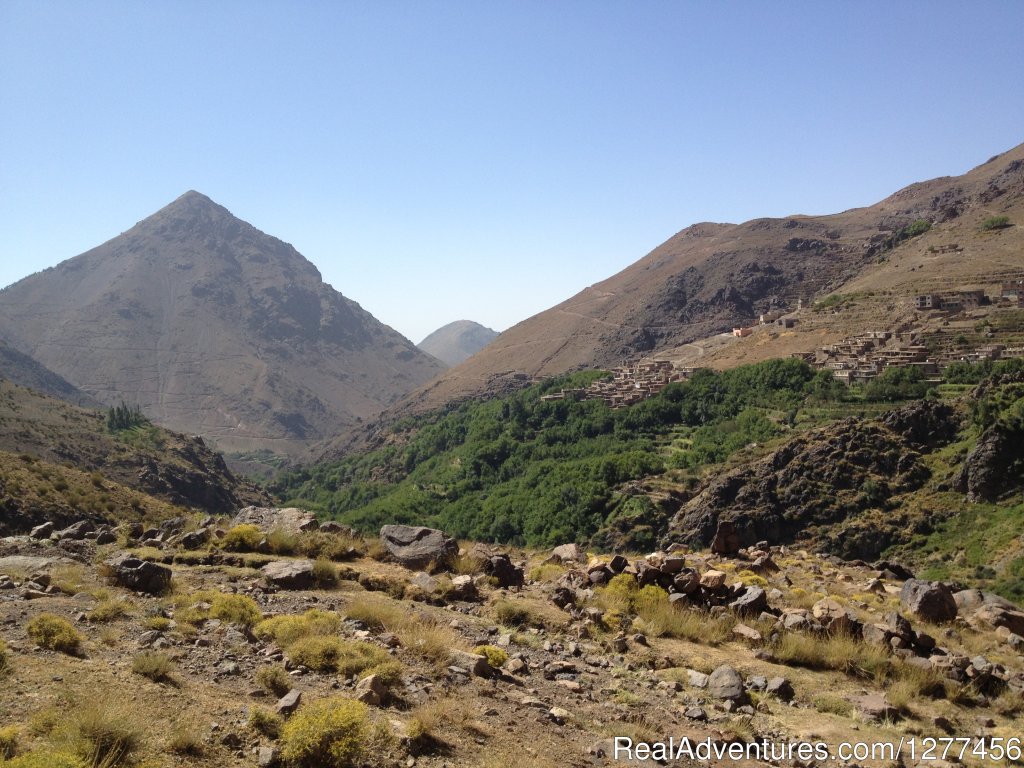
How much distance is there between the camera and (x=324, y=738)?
5.42 metres

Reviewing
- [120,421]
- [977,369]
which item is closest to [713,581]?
[977,369]

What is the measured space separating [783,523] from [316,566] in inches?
1757

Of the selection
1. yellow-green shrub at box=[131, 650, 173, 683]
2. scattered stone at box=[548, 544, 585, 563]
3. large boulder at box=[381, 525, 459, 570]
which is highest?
yellow-green shrub at box=[131, 650, 173, 683]

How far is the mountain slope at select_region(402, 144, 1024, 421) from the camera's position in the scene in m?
119

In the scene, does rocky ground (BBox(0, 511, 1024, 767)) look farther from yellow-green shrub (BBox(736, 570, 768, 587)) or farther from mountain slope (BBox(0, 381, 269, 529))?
mountain slope (BBox(0, 381, 269, 529))

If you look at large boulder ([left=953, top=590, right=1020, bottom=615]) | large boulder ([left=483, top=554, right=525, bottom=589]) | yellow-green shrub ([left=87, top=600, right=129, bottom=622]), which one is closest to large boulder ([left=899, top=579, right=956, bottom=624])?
large boulder ([left=953, top=590, right=1020, bottom=615])

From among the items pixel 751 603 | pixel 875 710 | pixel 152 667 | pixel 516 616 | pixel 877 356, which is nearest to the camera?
pixel 152 667

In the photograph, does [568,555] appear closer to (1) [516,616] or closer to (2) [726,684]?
(1) [516,616]

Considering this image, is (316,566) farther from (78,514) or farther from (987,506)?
(987,506)

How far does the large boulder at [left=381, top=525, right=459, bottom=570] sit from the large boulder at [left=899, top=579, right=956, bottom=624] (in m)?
9.02

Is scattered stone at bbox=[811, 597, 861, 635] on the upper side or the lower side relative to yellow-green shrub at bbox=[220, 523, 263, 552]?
lower

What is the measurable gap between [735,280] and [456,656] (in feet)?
529

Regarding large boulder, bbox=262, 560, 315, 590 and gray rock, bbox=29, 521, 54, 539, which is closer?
large boulder, bbox=262, 560, 315, 590

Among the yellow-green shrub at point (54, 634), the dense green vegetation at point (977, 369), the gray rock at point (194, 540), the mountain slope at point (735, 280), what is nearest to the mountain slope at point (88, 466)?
the gray rock at point (194, 540)
